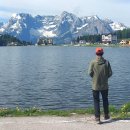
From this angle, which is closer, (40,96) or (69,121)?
(69,121)

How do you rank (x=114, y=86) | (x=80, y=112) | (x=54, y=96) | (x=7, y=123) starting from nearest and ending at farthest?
1. (x=7, y=123)
2. (x=80, y=112)
3. (x=54, y=96)
4. (x=114, y=86)

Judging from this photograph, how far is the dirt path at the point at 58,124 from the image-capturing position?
50.6ft

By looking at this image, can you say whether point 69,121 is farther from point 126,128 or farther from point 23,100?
point 23,100

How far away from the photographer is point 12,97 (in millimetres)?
46062

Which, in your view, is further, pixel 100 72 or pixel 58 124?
pixel 100 72

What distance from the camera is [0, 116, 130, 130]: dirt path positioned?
15438 mm

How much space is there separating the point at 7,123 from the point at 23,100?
27375 millimetres

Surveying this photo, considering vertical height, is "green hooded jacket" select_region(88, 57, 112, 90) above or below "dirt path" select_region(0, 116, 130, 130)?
above

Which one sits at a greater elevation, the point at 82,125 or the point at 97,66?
the point at 97,66

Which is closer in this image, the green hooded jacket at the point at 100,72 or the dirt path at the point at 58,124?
the dirt path at the point at 58,124

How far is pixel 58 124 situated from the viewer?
16266mm

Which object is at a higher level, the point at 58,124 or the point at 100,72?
the point at 100,72

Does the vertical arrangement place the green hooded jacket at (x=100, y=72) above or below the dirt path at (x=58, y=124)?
above

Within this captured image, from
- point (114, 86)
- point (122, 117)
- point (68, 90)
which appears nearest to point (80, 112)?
point (122, 117)
